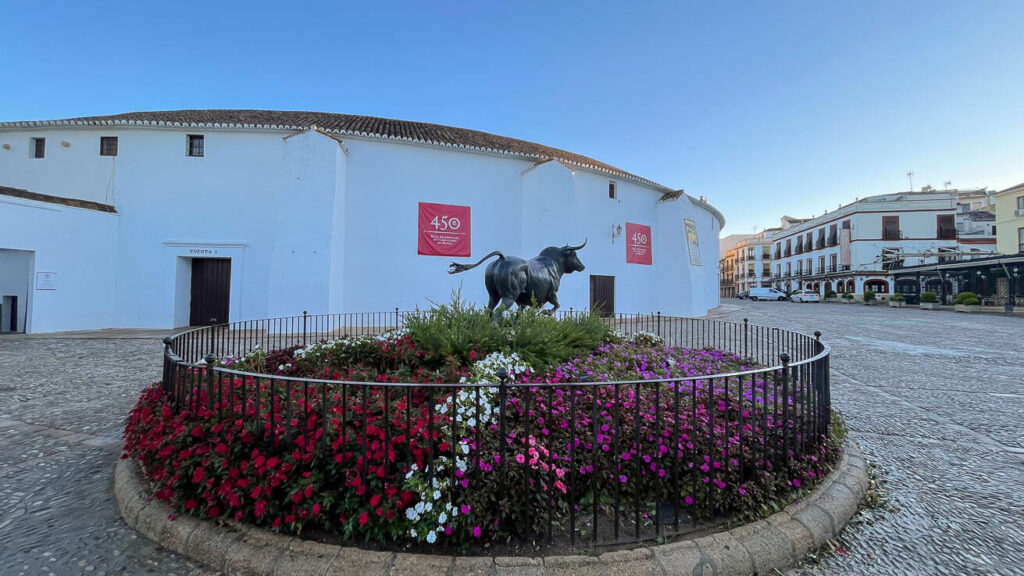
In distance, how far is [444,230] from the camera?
43.6 ft

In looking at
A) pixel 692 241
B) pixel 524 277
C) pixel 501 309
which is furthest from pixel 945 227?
pixel 501 309

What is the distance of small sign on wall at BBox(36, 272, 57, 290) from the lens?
10.3 m

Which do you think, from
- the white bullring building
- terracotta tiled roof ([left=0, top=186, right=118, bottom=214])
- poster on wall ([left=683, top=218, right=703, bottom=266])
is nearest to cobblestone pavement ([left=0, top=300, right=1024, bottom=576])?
the white bullring building

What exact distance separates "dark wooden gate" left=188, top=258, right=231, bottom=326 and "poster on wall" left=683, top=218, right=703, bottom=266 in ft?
61.6

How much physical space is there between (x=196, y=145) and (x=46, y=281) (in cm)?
544

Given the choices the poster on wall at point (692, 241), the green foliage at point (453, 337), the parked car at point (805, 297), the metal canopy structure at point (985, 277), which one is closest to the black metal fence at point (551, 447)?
the green foliage at point (453, 337)

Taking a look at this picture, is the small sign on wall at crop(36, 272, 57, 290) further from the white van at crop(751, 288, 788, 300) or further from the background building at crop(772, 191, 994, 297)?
the background building at crop(772, 191, 994, 297)

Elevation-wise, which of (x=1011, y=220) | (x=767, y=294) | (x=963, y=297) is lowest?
(x=963, y=297)

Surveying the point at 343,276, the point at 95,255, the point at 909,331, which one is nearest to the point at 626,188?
the point at 909,331

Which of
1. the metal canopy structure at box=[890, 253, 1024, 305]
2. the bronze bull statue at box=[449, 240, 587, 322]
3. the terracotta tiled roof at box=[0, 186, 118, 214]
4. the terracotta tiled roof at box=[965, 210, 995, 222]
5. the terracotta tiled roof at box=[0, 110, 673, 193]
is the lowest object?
the bronze bull statue at box=[449, 240, 587, 322]

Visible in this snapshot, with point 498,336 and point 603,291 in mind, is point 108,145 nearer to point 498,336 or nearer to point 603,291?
point 498,336

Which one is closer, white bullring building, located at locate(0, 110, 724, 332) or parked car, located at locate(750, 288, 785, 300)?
white bullring building, located at locate(0, 110, 724, 332)

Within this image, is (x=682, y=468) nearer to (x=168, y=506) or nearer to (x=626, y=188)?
(x=168, y=506)

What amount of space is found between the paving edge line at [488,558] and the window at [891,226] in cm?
4948
